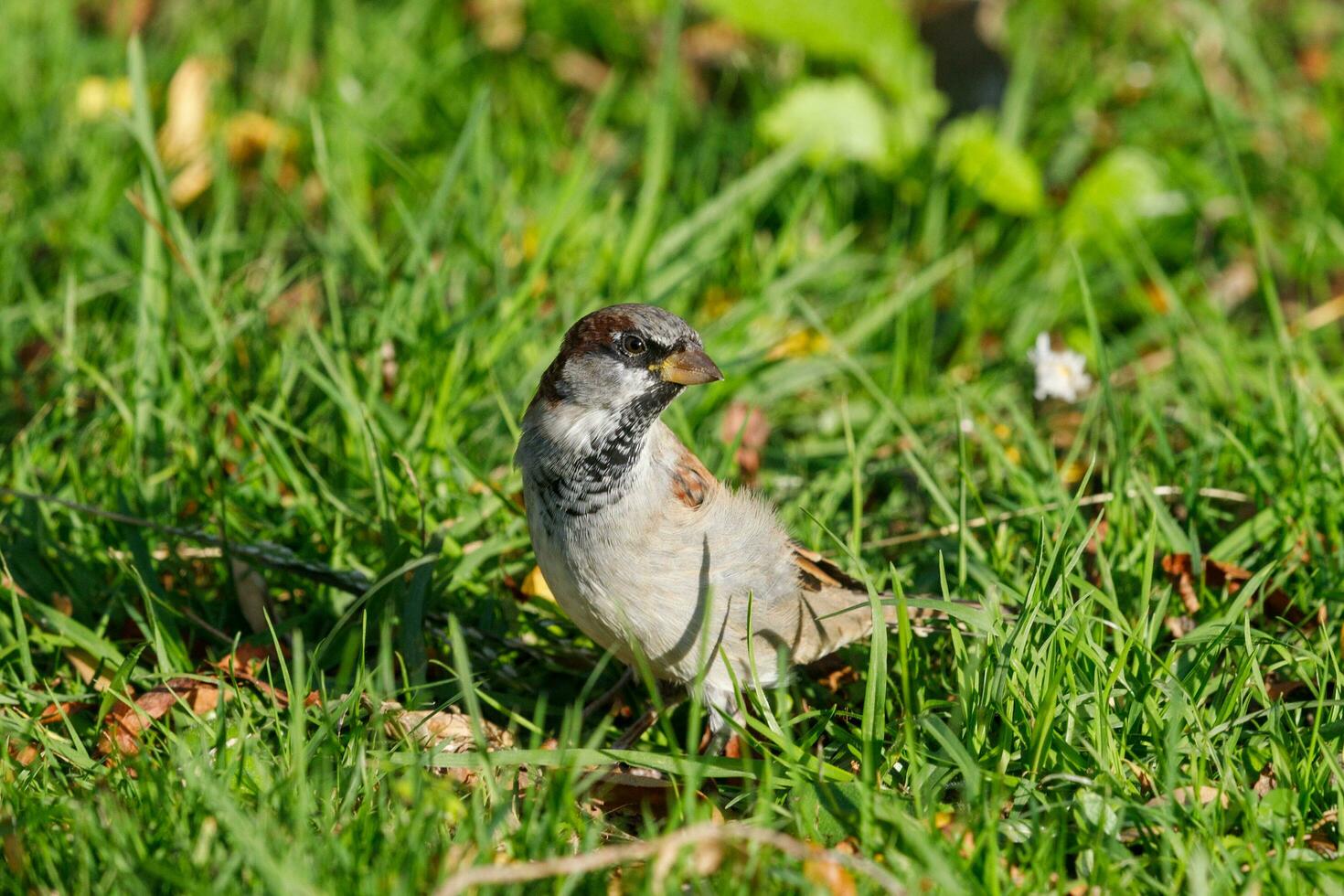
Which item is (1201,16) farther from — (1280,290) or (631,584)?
(631,584)

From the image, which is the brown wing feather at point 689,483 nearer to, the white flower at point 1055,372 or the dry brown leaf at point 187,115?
the white flower at point 1055,372

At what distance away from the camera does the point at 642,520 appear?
3.40 meters

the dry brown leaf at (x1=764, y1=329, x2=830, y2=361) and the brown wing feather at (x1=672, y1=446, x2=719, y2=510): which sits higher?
the brown wing feather at (x1=672, y1=446, x2=719, y2=510)

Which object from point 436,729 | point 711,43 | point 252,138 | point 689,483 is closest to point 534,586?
point 436,729

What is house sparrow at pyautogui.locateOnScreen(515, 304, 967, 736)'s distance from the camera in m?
3.37

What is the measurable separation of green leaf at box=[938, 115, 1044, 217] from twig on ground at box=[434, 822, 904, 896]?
3.78m

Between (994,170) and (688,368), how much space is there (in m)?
3.01

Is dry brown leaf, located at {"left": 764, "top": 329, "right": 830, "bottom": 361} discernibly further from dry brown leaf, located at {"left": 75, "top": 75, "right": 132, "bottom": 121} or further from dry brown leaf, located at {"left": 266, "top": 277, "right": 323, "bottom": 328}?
dry brown leaf, located at {"left": 75, "top": 75, "right": 132, "bottom": 121}

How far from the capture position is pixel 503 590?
414cm

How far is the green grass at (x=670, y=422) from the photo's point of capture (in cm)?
292

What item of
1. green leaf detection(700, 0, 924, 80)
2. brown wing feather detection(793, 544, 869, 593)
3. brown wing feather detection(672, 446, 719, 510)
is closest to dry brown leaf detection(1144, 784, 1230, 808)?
brown wing feather detection(793, 544, 869, 593)

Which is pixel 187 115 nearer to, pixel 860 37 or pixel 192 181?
pixel 192 181

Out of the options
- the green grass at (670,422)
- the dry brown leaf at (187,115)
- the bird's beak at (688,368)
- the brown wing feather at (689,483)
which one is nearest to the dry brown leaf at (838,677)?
the green grass at (670,422)

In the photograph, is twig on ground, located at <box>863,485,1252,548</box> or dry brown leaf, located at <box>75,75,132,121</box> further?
dry brown leaf, located at <box>75,75,132,121</box>
